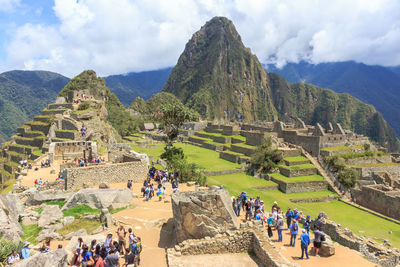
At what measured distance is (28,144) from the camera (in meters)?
40.4

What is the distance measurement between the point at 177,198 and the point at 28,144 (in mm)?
37617

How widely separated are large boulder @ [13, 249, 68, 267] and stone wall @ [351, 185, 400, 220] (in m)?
33.8

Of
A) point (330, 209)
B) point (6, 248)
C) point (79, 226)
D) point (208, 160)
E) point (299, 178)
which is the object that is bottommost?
point (330, 209)

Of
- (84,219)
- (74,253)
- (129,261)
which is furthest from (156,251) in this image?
(84,219)

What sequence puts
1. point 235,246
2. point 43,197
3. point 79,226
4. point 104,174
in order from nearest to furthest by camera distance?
point 235,246, point 79,226, point 43,197, point 104,174

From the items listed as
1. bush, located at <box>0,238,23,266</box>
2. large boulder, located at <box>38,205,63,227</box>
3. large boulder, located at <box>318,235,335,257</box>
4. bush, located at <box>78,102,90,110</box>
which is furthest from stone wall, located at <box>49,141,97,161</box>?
bush, located at <box>78,102,90,110</box>

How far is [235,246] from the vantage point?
36.8 ft

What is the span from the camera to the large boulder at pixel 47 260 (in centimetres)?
748

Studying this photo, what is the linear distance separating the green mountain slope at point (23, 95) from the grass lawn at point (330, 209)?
258 feet

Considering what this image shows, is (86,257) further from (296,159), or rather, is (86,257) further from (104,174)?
(296,159)

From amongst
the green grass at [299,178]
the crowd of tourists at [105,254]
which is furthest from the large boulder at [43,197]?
the green grass at [299,178]

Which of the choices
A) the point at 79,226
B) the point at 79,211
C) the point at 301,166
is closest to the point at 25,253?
the point at 79,226

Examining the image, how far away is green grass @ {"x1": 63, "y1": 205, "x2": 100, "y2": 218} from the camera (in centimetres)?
1351

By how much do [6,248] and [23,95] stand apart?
478 feet
